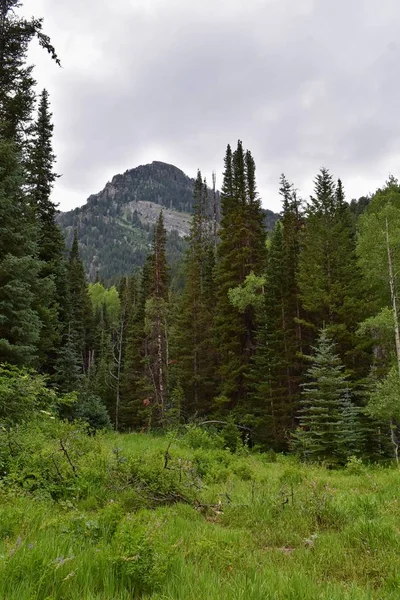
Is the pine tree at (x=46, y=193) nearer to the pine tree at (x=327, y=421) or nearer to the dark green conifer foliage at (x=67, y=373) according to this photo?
the dark green conifer foliage at (x=67, y=373)

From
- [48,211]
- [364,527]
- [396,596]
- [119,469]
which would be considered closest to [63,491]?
[119,469]

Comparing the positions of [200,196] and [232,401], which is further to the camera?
[200,196]

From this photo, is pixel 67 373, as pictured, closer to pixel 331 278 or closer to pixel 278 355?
pixel 278 355

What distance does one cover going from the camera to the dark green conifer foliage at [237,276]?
29453mm

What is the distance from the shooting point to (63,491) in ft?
22.0

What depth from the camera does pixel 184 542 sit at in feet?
15.0

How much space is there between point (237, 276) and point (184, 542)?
27887 millimetres

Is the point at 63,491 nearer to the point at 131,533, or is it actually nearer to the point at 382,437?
the point at 131,533

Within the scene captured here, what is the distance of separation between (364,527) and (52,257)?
2734 centimetres

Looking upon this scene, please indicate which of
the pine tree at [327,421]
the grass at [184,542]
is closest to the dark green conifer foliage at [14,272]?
the grass at [184,542]

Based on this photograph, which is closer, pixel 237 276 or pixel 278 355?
pixel 278 355

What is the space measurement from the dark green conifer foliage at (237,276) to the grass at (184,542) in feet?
70.8

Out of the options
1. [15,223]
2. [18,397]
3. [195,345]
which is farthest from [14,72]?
[195,345]

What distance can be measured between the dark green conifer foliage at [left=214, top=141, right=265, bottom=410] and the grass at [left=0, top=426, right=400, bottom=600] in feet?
70.8
